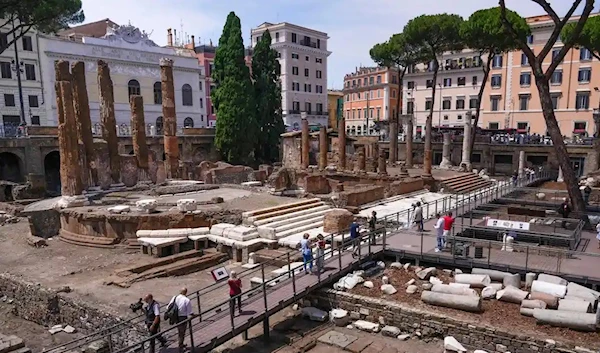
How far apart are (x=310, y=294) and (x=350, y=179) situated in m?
20.5

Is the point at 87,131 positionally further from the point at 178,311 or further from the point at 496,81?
the point at 496,81

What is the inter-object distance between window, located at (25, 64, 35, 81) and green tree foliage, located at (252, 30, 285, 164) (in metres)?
19.4

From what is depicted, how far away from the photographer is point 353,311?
12.2 meters

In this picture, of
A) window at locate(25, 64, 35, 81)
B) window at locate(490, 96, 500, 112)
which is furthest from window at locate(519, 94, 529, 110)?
window at locate(25, 64, 35, 81)

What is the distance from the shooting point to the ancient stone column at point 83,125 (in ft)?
81.5

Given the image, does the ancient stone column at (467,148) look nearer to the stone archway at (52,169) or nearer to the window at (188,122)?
the window at (188,122)

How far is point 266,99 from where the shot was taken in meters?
44.6

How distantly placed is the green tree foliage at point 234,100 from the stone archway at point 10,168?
16.0 metres

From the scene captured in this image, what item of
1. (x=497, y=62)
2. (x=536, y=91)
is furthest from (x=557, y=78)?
(x=497, y=62)

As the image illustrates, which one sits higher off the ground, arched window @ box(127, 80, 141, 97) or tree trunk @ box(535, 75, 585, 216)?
arched window @ box(127, 80, 141, 97)

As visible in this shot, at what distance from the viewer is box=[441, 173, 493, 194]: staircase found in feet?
97.6

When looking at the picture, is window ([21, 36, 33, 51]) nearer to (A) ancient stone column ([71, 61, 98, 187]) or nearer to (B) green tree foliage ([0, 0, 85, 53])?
(B) green tree foliage ([0, 0, 85, 53])

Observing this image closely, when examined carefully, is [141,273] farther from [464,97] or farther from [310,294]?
[464,97]

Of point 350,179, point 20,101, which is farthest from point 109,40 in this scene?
point 350,179
